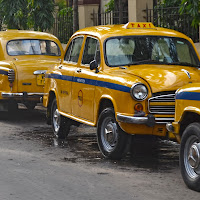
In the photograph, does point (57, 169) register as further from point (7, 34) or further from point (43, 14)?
point (43, 14)

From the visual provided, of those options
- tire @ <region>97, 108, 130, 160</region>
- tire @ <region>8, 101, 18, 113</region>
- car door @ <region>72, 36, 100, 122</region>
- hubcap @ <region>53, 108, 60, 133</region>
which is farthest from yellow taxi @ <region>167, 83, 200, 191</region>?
tire @ <region>8, 101, 18, 113</region>

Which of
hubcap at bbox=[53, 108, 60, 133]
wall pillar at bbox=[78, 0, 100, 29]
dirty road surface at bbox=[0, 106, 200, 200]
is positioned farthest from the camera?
wall pillar at bbox=[78, 0, 100, 29]

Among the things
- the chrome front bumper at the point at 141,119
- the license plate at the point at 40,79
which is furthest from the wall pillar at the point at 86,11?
the chrome front bumper at the point at 141,119

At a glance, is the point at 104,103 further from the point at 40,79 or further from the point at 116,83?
the point at 40,79

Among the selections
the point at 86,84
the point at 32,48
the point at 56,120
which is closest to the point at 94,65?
the point at 86,84

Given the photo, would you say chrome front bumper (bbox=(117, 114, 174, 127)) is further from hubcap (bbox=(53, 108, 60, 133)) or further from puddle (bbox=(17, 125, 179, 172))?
hubcap (bbox=(53, 108, 60, 133))

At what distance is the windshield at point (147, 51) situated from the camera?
1057cm

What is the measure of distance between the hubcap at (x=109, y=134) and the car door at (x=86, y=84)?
1.85ft

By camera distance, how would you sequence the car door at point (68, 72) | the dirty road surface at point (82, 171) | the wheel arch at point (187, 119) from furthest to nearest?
the car door at point (68, 72) < the wheel arch at point (187, 119) < the dirty road surface at point (82, 171)

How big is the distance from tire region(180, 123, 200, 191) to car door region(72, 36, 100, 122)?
271 cm

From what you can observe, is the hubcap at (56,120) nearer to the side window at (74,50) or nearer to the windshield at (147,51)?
the side window at (74,50)

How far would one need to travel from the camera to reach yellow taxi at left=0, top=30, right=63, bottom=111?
15.1 m

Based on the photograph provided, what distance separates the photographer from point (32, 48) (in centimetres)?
1658

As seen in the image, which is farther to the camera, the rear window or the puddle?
the rear window
